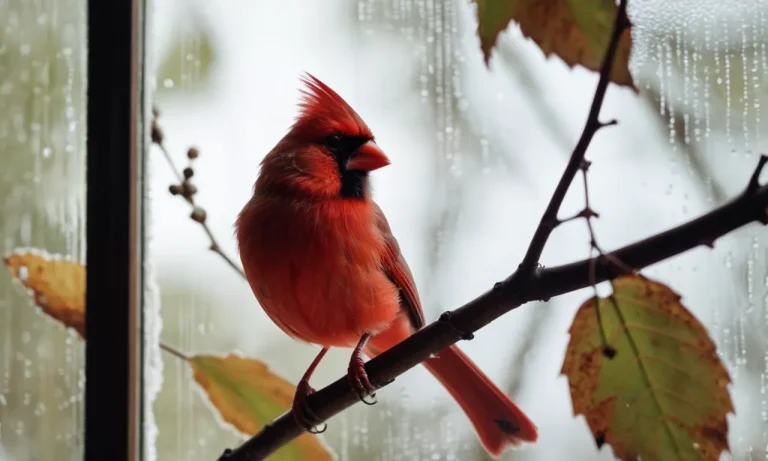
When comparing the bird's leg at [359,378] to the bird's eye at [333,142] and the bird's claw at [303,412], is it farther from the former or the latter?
the bird's eye at [333,142]

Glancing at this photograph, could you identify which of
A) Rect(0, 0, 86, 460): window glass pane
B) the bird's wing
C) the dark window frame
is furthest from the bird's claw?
→ Rect(0, 0, 86, 460): window glass pane

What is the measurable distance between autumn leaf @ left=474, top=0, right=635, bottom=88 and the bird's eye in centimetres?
20

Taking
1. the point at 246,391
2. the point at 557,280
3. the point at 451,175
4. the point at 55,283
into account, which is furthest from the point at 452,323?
the point at 55,283

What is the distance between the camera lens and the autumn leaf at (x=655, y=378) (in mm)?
601

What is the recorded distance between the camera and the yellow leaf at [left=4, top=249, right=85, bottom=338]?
2.98 feet

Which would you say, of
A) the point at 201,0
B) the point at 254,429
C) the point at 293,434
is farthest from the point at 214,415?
the point at 201,0

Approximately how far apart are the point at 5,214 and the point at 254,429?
0.50 metres

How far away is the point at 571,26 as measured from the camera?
2.16ft

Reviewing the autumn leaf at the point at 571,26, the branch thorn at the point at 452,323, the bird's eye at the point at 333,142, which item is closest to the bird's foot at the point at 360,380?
the branch thorn at the point at 452,323

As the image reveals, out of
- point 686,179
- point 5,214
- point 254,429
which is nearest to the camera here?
point 686,179

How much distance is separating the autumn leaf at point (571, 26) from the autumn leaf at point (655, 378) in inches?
8.3

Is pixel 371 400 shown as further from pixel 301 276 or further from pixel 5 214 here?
pixel 5 214

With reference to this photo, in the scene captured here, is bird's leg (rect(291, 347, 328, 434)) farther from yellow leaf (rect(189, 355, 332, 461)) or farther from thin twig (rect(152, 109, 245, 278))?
thin twig (rect(152, 109, 245, 278))

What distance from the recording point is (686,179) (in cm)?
66
